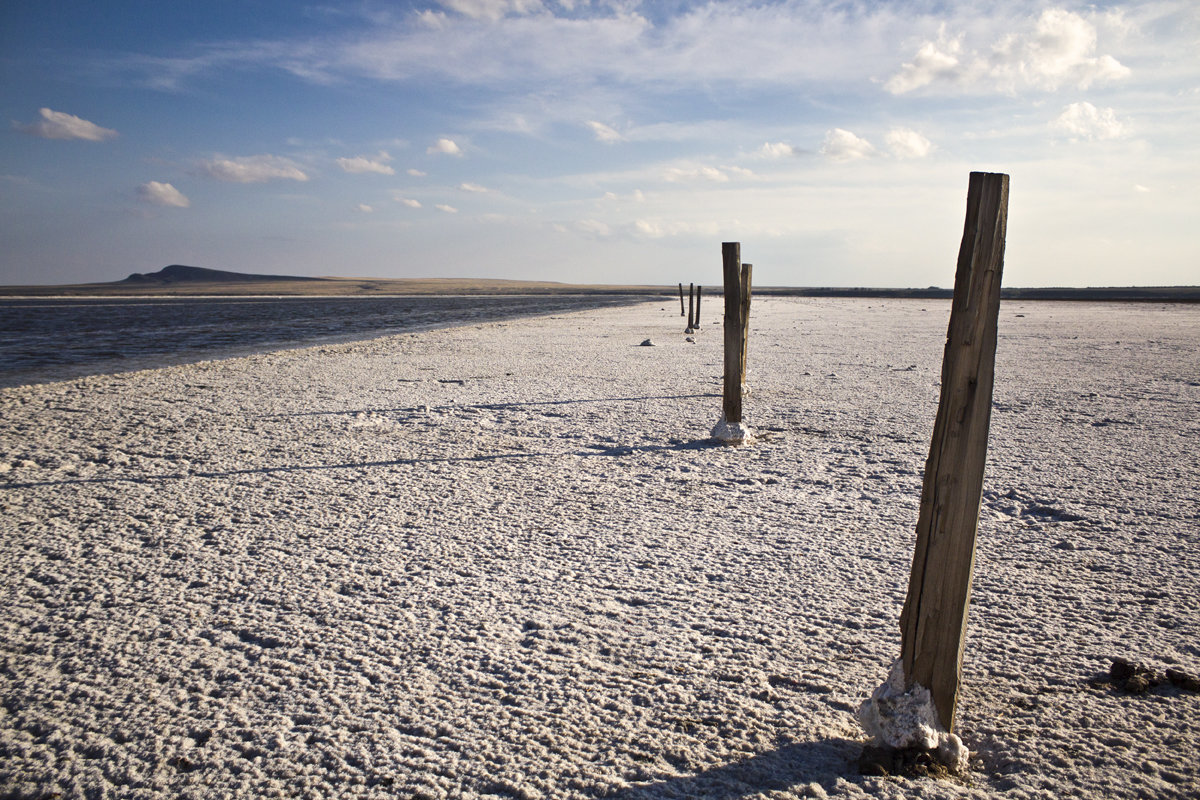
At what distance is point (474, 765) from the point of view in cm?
223

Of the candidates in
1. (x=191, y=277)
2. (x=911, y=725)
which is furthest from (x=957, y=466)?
(x=191, y=277)

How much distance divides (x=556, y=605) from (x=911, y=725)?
5.19ft

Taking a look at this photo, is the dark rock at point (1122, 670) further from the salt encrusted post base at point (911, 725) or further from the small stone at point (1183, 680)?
the salt encrusted post base at point (911, 725)

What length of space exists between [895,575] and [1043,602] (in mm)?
624

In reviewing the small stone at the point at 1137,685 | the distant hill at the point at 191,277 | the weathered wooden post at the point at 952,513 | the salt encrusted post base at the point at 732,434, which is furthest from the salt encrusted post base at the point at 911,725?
the distant hill at the point at 191,277

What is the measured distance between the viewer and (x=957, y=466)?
83.0 inches

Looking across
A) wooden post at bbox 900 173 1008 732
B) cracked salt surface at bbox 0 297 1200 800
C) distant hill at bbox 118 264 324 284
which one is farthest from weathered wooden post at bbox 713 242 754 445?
distant hill at bbox 118 264 324 284

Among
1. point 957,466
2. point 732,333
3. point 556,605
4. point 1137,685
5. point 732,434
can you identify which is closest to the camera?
point 957,466

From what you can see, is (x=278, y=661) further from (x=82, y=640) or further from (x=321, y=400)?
(x=321, y=400)

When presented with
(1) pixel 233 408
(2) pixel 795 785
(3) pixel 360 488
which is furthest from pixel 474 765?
(1) pixel 233 408

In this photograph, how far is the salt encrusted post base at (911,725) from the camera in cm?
217

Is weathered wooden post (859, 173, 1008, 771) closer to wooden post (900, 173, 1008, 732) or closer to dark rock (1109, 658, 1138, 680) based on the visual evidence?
wooden post (900, 173, 1008, 732)

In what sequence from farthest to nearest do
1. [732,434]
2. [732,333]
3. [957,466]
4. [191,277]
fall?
[191,277] < [732,333] < [732,434] < [957,466]

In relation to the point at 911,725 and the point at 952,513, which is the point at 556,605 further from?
the point at 952,513
